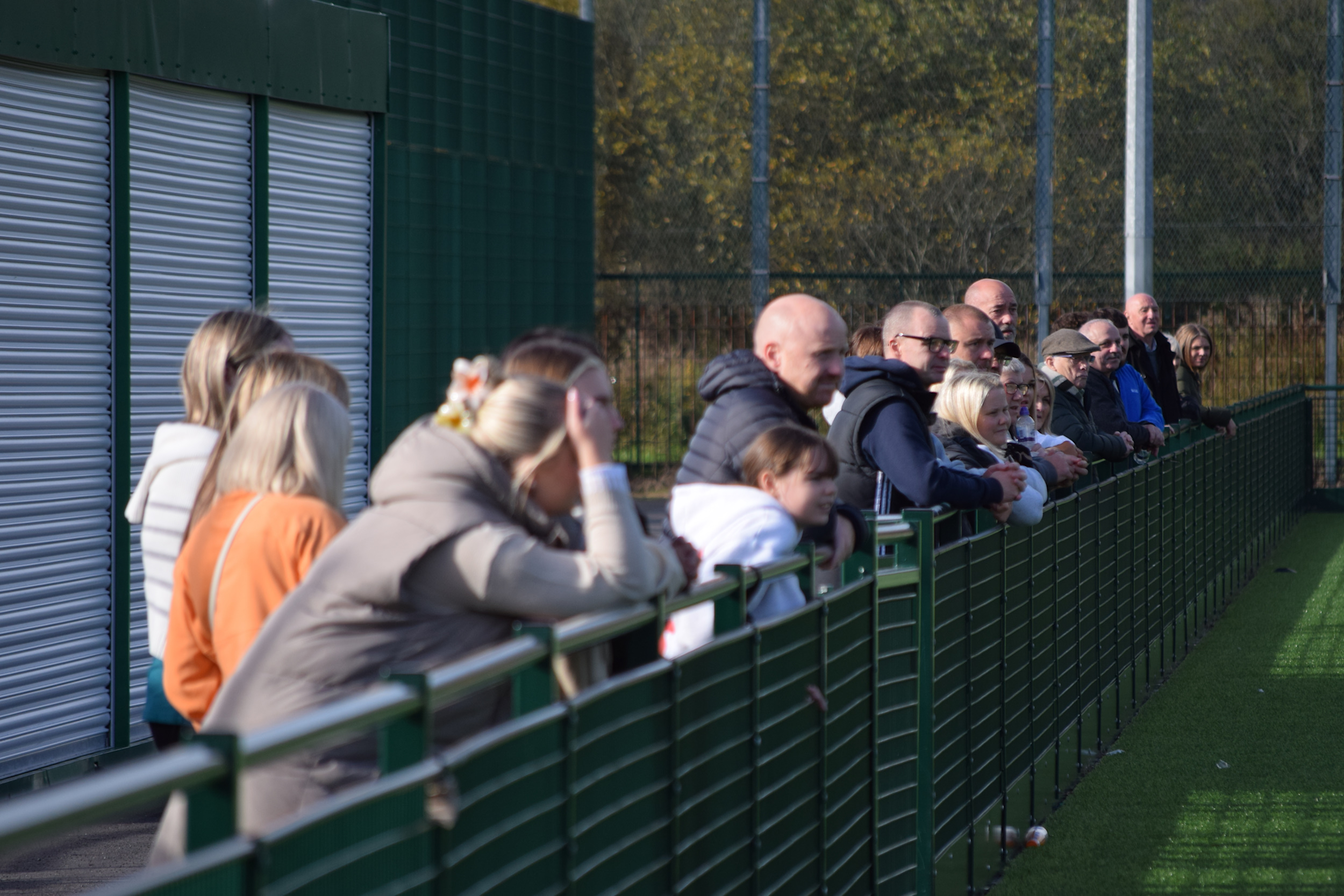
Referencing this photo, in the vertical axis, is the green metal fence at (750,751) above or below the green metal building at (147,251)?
below

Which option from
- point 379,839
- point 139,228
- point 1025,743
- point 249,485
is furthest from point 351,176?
point 379,839

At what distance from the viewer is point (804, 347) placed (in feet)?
15.6

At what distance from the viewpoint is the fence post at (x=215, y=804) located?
63.4 inches

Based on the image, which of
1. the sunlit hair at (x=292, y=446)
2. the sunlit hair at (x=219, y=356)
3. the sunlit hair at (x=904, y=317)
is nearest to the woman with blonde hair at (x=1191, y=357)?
the sunlit hair at (x=904, y=317)

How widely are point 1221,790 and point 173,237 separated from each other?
5.00m

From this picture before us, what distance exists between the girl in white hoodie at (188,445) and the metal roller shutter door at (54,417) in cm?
262

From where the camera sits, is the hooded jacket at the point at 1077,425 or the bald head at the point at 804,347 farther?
the hooded jacket at the point at 1077,425

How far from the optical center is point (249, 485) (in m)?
3.38

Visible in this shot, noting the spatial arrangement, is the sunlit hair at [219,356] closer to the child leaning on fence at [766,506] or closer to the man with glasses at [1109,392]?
the child leaning on fence at [766,506]

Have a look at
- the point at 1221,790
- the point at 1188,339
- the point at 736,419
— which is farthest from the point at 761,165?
the point at 736,419

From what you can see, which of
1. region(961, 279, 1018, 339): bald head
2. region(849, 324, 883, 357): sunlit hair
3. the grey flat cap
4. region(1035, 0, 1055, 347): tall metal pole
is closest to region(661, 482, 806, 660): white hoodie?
region(849, 324, 883, 357): sunlit hair

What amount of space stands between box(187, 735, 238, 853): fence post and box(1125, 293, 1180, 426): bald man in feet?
32.5

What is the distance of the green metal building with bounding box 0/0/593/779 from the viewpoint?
657cm

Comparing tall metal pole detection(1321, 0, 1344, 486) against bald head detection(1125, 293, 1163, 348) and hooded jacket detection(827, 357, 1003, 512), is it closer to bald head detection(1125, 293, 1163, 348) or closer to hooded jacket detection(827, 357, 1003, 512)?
bald head detection(1125, 293, 1163, 348)
